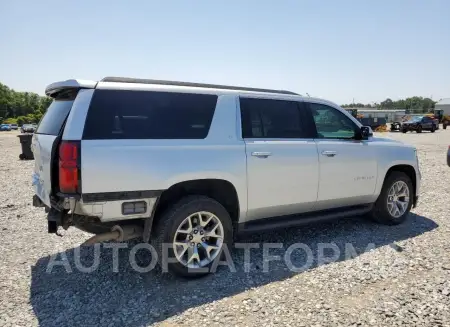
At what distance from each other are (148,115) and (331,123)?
2581 mm

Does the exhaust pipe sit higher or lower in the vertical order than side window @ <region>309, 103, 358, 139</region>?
lower

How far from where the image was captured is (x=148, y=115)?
350cm

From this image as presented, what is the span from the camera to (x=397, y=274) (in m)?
3.80

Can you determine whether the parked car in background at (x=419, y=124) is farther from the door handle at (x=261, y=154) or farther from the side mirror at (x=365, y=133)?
the door handle at (x=261, y=154)

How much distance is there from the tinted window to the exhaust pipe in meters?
1.07

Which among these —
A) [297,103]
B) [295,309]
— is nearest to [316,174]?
[297,103]

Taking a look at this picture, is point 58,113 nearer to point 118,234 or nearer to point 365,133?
point 118,234

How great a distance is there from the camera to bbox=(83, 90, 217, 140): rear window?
3.26 metres

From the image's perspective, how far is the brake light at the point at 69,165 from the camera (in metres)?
3.10

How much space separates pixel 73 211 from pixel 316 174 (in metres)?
2.81

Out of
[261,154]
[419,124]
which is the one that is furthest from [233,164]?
[419,124]

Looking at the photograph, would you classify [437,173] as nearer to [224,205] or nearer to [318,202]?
[318,202]

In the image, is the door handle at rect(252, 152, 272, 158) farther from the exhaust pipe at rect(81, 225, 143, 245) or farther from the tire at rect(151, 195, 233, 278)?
the exhaust pipe at rect(81, 225, 143, 245)

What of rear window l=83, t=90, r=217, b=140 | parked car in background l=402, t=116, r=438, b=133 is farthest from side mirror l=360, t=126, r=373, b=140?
parked car in background l=402, t=116, r=438, b=133
